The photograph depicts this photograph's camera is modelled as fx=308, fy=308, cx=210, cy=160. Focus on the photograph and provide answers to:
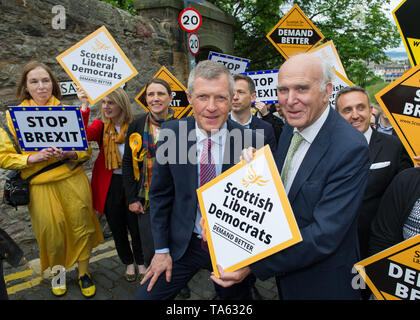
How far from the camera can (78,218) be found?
10.8 feet

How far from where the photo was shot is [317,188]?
1.60m

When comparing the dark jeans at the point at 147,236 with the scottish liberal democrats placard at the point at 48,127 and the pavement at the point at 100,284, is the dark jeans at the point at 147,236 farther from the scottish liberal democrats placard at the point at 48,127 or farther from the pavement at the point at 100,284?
the scottish liberal democrats placard at the point at 48,127

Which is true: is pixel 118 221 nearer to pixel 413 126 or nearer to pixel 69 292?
pixel 69 292

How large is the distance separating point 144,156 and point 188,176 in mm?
1063

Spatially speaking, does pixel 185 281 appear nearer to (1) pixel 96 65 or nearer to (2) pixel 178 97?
(1) pixel 96 65

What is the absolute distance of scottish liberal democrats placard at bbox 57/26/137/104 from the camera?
3463 millimetres

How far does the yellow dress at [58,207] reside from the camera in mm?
2936

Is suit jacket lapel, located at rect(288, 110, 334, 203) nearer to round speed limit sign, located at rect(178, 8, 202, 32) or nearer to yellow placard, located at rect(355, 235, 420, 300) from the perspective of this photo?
yellow placard, located at rect(355, 235, 420, 300)

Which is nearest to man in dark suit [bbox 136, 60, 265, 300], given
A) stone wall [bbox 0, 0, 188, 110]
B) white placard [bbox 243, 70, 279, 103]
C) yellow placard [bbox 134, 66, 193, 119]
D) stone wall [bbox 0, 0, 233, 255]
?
yellow placard [bbox 134, 66, 193, 119]

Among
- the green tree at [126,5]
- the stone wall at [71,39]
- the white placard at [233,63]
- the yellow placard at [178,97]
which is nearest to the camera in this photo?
the stone wall at [71,39]

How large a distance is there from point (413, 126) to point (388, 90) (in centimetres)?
30

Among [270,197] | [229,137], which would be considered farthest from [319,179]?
[229,137]

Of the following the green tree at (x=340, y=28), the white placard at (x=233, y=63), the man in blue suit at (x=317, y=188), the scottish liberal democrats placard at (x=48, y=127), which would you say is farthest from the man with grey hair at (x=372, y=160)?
the green tree at (x=340, y=28)

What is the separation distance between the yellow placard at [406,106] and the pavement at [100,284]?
6.77ft
